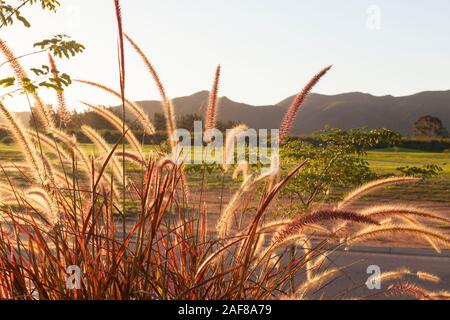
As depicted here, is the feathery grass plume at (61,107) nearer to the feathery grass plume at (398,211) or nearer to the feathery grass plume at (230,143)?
the feathery grass plume at (230,143)

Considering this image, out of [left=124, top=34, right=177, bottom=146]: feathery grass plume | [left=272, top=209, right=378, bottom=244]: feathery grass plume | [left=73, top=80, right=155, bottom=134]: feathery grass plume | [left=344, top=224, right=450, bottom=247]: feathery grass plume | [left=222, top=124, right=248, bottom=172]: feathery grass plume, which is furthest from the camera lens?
[left=222, top=124, right=248, bottom=172]: feathery grass plume

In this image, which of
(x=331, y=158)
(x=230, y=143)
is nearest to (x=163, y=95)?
(x=230, y=143)

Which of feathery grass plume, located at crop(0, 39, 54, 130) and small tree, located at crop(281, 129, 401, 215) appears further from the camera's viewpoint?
small tree, located at crop(281, 129, 401, 215)

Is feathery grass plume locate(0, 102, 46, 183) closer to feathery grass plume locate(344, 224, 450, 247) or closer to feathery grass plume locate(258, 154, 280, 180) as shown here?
feathery grass plume locate(258, 154, 280, 180)

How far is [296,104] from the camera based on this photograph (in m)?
2.91

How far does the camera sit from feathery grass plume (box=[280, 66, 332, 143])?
284 centimetres

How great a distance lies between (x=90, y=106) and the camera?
11.2ft

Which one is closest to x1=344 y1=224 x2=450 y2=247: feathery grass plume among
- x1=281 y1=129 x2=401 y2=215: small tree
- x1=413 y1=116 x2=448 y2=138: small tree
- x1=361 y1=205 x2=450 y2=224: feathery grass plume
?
x1=361 y1=205 x2=450 y2=224: feathery grass plume

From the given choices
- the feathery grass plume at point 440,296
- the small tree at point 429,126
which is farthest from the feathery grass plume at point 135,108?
the small tree at point 429,126

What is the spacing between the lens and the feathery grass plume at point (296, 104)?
284 cm

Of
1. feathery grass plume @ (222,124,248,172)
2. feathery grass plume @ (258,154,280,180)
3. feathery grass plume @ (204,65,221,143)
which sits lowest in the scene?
feathery grass plume @ (258,154,280,180)

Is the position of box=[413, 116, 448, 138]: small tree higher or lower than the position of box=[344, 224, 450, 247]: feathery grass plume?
lower
